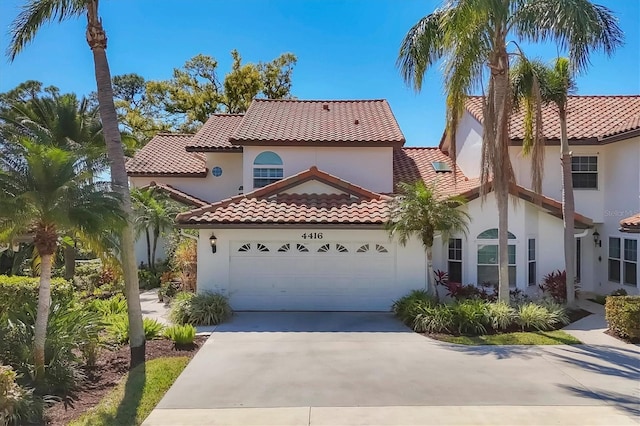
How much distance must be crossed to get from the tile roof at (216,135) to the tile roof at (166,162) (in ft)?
4.52

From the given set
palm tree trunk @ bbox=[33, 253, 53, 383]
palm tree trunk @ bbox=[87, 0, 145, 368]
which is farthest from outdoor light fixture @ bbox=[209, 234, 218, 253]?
palm tree trunk @ bbox=[33, 253, 53, 383]

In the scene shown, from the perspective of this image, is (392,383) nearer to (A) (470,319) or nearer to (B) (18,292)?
(A) (470,319)

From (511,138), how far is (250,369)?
1289cm

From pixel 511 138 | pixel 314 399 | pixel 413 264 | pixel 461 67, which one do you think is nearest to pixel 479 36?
pixel 461 67

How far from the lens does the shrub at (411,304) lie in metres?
12.8

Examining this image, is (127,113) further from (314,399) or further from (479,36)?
(314,399)

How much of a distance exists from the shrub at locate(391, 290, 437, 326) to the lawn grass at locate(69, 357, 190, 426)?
20.5ft

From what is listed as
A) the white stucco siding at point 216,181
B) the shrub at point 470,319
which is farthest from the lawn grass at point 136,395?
the white stucco siding at point 216,181

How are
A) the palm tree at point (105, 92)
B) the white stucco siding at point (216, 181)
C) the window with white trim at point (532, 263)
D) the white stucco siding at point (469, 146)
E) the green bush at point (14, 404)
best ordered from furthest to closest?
the white stucco siding at point (216, 181), the white stucco siding at point (469, 146), the window with white trim at point (532, 263), the palm tree at point (105, 92), the green bush at point (14, 404)

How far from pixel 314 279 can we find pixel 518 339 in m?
6.30

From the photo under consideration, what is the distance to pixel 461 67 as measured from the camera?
1235 cm

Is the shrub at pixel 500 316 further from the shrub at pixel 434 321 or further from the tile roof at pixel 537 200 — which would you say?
the tile roof at pixel 537 200

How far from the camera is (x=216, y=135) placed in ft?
74.3

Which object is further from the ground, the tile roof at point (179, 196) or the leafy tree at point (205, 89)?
the leafy tree at point (205, 89)
